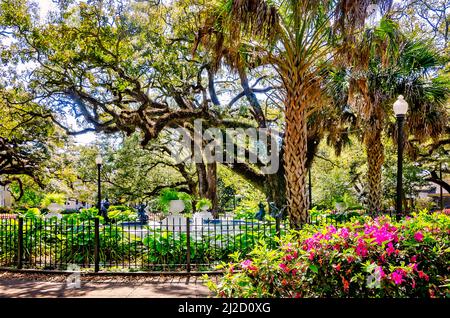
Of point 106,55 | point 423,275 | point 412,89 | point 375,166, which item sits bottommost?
point 423,275

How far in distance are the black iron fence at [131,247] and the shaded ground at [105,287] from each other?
462 mm

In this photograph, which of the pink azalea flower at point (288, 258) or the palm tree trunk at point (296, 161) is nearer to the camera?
the pink azalea flower at point (288, 258)

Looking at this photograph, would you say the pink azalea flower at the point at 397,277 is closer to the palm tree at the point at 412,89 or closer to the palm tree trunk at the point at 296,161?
the palm tree trunk at the point at 296,161

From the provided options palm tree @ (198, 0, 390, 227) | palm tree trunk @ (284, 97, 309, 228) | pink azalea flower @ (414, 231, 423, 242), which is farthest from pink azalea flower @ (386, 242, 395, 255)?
palm tree trunk @ (284, 97, 309, 228)

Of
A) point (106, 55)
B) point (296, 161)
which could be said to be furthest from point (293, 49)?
point (106, 55)

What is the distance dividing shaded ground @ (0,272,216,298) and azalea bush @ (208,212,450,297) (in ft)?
10.4

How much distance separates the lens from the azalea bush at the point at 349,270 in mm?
3320

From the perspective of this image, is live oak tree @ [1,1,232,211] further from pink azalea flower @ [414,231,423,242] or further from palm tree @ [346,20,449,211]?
pink azalea flower @ [414,231,423,242]

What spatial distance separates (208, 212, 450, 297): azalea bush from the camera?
3.32m

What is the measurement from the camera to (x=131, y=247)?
909 cm

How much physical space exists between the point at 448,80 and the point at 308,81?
18.9 ft

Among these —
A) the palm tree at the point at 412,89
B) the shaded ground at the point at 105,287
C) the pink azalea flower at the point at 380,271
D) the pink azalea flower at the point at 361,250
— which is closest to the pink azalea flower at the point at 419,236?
the pink azalea flower at the point at 361,250

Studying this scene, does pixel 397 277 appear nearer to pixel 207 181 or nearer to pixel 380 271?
pixel 380 271

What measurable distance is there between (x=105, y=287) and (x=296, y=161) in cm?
469
